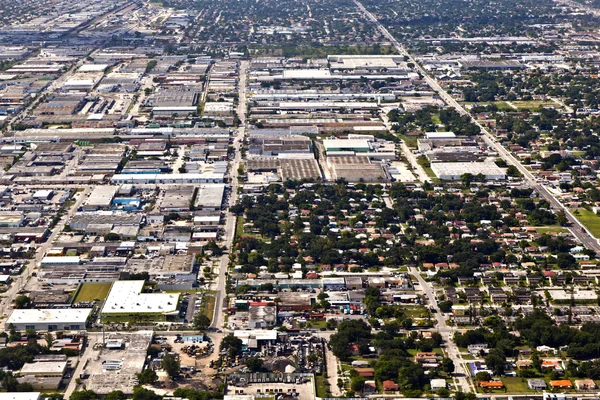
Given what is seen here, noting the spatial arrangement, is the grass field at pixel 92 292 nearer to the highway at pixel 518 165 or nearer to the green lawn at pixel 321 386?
the green lawn at pixel 321 386

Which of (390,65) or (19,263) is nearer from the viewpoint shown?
(19,263)

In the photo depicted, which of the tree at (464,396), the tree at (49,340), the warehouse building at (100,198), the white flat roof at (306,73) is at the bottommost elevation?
the white flat roof at (306,73)

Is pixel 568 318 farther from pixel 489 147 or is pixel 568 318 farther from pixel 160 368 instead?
pixel 489 147

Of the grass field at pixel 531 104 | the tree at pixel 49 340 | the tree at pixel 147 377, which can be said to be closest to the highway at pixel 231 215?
the tree at pixel 147 377

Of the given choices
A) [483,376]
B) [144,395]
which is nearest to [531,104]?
[483,376]

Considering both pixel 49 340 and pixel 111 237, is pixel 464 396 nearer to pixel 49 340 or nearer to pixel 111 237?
pixel 49 340

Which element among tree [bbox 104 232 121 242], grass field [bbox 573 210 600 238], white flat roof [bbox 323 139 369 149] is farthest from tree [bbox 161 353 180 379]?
white flat roof [bbox 323 139 369 149]

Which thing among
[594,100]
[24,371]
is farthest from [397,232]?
[594,100]
